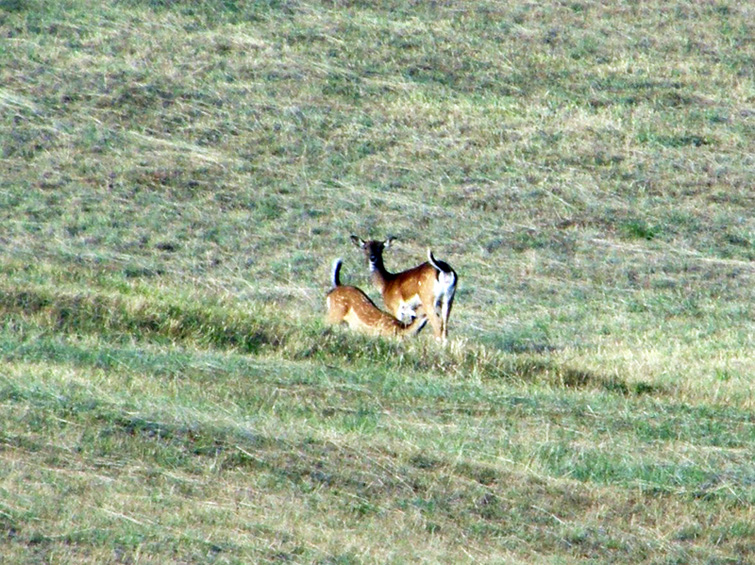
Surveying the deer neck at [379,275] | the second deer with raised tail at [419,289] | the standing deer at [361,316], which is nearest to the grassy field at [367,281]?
the standing deer at [361,316]

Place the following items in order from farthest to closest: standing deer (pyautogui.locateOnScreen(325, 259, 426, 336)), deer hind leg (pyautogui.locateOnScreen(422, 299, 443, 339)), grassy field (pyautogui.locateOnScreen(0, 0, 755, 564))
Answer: deer hind leg (pyautogui.locateOnScreen(422, 299, 443, 339)) → standing deer (pyautogui.locateOnScreen(325, 259, 426, 336)) → grassy field (pyautogui.locateOnScreen(0, 0, 755, 564))

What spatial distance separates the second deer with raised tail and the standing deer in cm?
36

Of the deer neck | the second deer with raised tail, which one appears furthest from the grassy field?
the deer neck

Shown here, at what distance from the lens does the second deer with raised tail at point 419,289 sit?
51.3ft

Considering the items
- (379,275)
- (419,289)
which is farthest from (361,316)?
(379,275)

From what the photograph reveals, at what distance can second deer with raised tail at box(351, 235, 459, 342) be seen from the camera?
1564 cm

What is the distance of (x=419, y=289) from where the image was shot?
16.2m

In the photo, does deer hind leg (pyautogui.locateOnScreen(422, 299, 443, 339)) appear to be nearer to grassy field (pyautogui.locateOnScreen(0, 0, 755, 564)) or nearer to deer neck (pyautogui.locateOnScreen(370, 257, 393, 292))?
grassy field (pyautogui.locateOnScreen(0, 0, 755, 564))

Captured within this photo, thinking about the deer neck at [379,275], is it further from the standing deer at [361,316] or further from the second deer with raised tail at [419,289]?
the standing deer at [361,316]

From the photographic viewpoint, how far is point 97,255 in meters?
19.2

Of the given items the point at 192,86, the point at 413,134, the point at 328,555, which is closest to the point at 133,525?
the point at 328,555

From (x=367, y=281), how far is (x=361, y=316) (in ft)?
14.6

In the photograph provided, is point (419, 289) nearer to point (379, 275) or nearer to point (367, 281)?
point (379, 275)

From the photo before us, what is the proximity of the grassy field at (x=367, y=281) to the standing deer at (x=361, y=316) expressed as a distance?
1.34 ft
